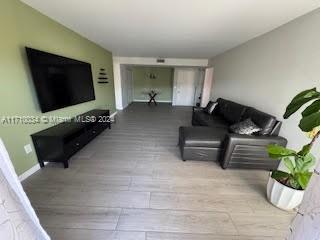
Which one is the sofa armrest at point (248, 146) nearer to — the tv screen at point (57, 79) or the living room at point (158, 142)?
the living room at point (158, 142)

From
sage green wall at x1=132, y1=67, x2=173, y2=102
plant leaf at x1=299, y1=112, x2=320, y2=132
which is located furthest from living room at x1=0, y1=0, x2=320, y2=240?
sage green wall at x1=132, y1=67, x2=173, y2=102

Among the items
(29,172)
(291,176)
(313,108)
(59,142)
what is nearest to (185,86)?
(59,142)

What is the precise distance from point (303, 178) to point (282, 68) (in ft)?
6.00

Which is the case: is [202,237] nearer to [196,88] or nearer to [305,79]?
[305,79]

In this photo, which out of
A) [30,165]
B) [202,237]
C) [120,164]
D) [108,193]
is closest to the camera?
[202,237]

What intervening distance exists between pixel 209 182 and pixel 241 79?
2826 mm

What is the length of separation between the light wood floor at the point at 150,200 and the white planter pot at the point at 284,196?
0.08 m

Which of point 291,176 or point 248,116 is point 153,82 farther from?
point 291,176

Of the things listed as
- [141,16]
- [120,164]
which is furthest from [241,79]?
[120,164]

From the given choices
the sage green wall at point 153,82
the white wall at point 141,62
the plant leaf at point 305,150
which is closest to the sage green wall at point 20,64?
the plant leaf at point 305,150

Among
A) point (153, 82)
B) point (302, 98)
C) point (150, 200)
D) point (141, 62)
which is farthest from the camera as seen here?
point (153, 82)

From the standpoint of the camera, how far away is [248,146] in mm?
2318

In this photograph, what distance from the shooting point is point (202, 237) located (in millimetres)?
1449

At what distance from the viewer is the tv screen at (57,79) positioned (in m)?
2.26
